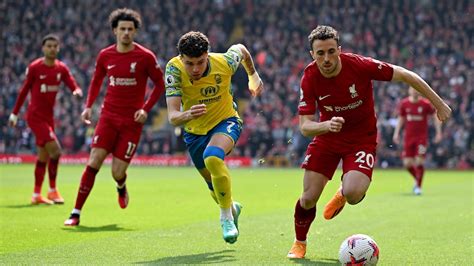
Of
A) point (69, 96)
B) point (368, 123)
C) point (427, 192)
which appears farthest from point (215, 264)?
point (69, 96)

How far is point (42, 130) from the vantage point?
15.7 metres

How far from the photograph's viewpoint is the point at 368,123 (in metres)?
9.04

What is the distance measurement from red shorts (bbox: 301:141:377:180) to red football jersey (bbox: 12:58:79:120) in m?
7.50

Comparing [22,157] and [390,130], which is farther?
[22,157]

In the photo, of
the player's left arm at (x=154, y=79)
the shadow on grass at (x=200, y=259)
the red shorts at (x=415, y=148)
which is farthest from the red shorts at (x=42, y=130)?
the red shorts at (x=415, y=148)

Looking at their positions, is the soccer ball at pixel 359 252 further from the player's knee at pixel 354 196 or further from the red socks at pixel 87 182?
the red socks at pixel 87 182

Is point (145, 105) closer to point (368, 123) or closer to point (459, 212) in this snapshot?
point (368, 123)

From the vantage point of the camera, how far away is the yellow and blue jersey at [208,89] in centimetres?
931

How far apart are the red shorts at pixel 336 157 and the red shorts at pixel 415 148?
39.2 feet

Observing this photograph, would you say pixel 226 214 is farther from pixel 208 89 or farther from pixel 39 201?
pixel 39 201

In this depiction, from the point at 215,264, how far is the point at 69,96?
3245 cm

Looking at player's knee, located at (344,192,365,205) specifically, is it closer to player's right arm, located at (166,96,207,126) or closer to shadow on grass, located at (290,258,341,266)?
shadow on grass, located at (290,258,341,266)

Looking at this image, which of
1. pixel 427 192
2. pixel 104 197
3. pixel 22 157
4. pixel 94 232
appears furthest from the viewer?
pixel 22 157

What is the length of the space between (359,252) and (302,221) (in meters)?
1.35
